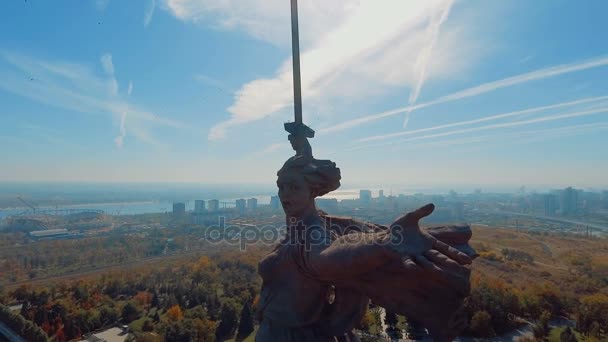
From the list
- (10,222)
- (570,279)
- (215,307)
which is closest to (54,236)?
(10,222)

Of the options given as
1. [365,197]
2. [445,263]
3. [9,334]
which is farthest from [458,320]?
[365,197]

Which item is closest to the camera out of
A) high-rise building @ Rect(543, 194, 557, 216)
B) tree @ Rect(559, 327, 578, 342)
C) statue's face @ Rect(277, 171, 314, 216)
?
statue's face @ Rect(277, 171, 314, 216)

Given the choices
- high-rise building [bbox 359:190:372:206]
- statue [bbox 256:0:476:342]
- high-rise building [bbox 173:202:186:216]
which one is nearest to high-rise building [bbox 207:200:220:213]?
high-rise building [bbox 173:202:186:216]

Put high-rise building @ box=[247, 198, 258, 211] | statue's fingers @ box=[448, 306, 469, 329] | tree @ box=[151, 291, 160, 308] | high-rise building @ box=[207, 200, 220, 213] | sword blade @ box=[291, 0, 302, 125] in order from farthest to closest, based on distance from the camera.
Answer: high-rise building @ box=[247, 198, 258, 211] < high-rise building @ box=[207, 200, 220, 213] < tree @ box=[151, 291, 160, 308] < sword blade @ box=[291, 0, 302, 125] < statue's fingers @ box=[448, 306, 469, 329]

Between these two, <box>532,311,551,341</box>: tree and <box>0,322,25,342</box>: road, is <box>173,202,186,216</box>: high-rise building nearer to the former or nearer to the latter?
<box>0,322,25,342</box>: road

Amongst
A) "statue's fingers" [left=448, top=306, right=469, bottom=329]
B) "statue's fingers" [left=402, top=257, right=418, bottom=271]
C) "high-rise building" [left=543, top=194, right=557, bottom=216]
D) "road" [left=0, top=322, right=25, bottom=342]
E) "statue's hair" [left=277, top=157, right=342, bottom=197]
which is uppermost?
"statue's hair" [left=277, top=157, right=342, bottom=197]

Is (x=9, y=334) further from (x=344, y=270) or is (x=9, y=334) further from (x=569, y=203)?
(x=569, y=203)

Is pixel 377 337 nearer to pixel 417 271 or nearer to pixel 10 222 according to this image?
pixel 417 271
